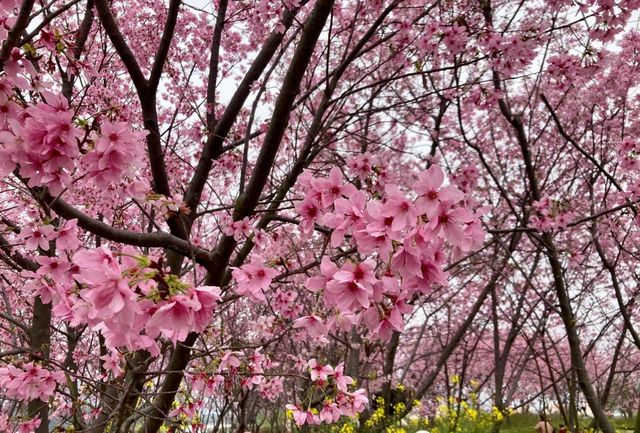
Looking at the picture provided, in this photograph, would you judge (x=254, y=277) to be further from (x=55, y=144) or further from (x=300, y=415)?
(x=300, y=415)

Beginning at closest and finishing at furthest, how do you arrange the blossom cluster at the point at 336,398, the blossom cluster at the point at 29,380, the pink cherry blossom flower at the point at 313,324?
the pink cherry blossom flower at the point at 313,324 < the blossom cluster at the point at 29,380 < the blossom cluster at the point at 336,398

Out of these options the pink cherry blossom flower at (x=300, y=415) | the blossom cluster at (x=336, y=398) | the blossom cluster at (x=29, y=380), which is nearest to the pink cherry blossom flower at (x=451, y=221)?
the blossom cluster at (x=336, y=398)

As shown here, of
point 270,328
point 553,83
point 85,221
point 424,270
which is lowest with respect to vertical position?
point 424,270

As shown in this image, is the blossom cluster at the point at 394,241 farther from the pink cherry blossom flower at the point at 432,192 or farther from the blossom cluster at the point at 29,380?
the blossom cluster at the point at 29,380

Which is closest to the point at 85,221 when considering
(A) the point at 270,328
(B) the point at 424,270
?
(B) the point at 424,270

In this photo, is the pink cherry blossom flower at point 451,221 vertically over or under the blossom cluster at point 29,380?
over

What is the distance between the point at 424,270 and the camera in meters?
1.45

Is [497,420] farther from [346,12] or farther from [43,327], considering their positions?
[346,12]

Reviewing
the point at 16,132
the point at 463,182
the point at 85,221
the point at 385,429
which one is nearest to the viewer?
the point at 16,132

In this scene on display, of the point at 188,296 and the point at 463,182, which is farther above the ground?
the point at 463,182

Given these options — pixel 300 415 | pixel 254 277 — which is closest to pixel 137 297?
pixel 254 277

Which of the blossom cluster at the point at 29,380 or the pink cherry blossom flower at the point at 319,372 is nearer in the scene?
the blossom cluster at the point at 29,380

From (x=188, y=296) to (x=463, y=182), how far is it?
4677mm

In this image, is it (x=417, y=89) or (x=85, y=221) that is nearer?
(x=85, y=221)
